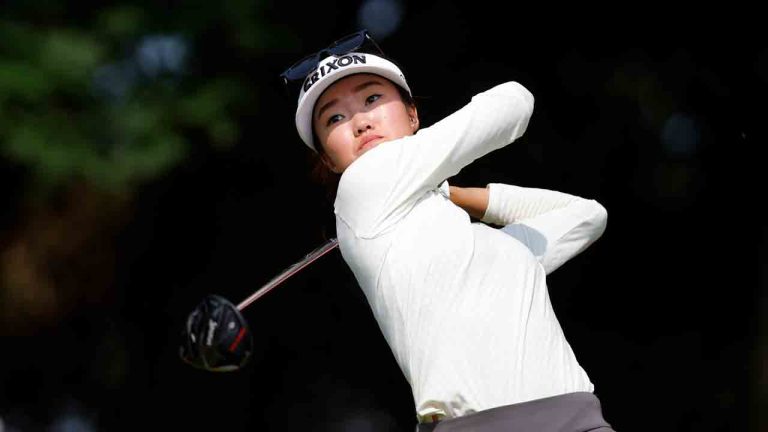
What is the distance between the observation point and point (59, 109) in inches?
147

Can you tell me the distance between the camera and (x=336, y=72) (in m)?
2.42

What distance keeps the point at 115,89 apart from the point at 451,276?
1932 millimetres

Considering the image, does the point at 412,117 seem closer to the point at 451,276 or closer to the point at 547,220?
the point at 547,220

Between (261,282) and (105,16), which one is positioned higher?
(105,16)

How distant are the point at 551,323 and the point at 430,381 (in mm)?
217

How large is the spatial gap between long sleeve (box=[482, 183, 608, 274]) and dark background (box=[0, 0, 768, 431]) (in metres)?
1.25

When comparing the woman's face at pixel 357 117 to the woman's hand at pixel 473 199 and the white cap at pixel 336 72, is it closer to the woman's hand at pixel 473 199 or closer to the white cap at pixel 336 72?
the white cap at pixel 336 72

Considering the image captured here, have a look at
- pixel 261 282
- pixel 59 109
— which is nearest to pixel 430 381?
pixel 59 109

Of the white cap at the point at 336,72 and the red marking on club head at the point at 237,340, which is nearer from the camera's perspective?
the red marking on club head at the point at 237,340

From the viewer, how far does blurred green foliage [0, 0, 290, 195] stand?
12.2 ft

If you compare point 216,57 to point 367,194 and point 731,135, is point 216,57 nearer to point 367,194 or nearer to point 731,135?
point 731,135

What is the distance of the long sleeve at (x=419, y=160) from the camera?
2.24m

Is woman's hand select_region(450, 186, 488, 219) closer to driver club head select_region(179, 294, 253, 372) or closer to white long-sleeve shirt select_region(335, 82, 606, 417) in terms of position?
white long-sleeve shirt select_region(335, 82, 606, 417)

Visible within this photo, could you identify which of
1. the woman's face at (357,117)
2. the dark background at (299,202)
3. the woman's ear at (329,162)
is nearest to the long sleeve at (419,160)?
the woman's face at (357,117)
